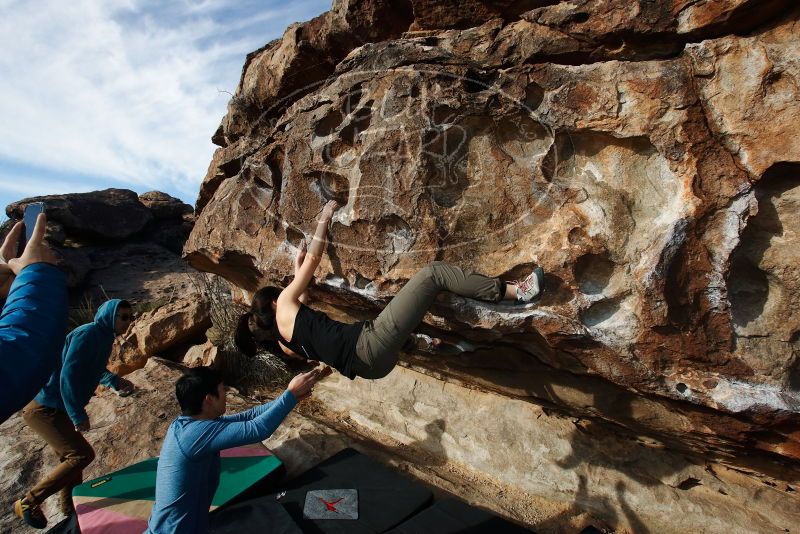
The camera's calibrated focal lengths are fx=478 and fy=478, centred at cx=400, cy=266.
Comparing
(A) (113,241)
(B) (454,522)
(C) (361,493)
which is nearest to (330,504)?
(C) (361,493)

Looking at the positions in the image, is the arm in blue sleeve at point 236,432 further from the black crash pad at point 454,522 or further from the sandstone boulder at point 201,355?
the sandstone boulder at point 201,355

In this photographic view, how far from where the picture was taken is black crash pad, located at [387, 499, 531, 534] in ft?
9.18

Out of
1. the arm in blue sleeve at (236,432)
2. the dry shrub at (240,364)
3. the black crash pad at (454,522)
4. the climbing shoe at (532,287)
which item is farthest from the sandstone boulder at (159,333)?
the climbing shoe at (532,287)

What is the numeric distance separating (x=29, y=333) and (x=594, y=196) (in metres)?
2.67

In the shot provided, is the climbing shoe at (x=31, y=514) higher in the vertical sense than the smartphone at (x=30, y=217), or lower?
lower

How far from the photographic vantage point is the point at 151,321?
269 inches

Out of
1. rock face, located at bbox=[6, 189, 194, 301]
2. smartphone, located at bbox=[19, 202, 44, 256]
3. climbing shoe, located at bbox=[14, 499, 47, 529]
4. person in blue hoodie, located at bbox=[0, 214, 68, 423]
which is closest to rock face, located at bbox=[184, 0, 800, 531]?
smartphone, located at bbox=[19, 202, 44, 256]

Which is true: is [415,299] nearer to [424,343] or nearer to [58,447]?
[424,343]

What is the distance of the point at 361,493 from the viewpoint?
3.18 meters

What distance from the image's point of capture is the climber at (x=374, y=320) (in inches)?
110

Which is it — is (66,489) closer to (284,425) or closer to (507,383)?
(284,425)

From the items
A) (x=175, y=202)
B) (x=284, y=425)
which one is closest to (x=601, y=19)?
(x=284, y=425)

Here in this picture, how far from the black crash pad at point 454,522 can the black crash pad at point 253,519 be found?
2.16 ft

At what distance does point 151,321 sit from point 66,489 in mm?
3400
